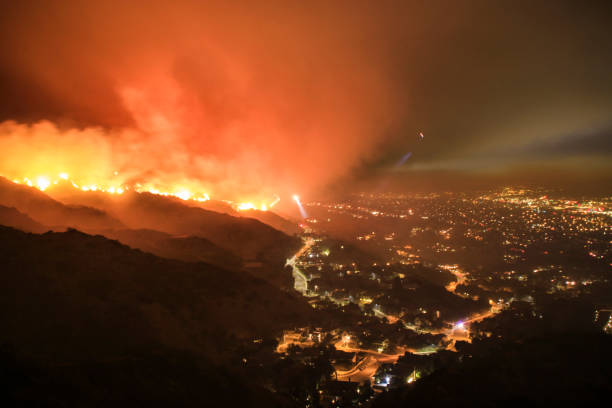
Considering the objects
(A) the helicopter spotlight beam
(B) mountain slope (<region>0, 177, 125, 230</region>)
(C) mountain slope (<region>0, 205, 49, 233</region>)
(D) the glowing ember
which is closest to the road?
(C) mountain slope (<region>0, 205, 49, 233</region>)

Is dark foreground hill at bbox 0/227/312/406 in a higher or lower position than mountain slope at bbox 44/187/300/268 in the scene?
lower

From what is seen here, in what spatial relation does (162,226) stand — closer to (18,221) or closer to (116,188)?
(116,188)

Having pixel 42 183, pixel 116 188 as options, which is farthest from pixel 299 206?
pixel 42 183

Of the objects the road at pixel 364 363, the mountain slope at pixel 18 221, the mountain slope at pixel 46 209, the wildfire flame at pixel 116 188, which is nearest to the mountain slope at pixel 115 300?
the road at pixel 364 363

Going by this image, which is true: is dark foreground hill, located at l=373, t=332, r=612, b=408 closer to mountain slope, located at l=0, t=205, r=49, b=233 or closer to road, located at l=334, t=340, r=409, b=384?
road, located at l=334, t=340, r=409, b=384

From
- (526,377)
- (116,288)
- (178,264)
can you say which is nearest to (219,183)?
(178,264)

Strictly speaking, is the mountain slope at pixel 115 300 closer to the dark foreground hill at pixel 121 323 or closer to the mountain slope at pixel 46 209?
the dark foreground hill at pixel 121 323

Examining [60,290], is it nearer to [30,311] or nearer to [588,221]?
[30,311]

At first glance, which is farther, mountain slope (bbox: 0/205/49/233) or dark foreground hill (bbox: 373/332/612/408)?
mountain slope (bbox: 0/205/49/233)

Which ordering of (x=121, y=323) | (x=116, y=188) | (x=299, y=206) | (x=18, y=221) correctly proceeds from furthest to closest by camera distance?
(x=299, y=206), (x=116, y=188), (x=18, y=221), (x=121, y=323)
